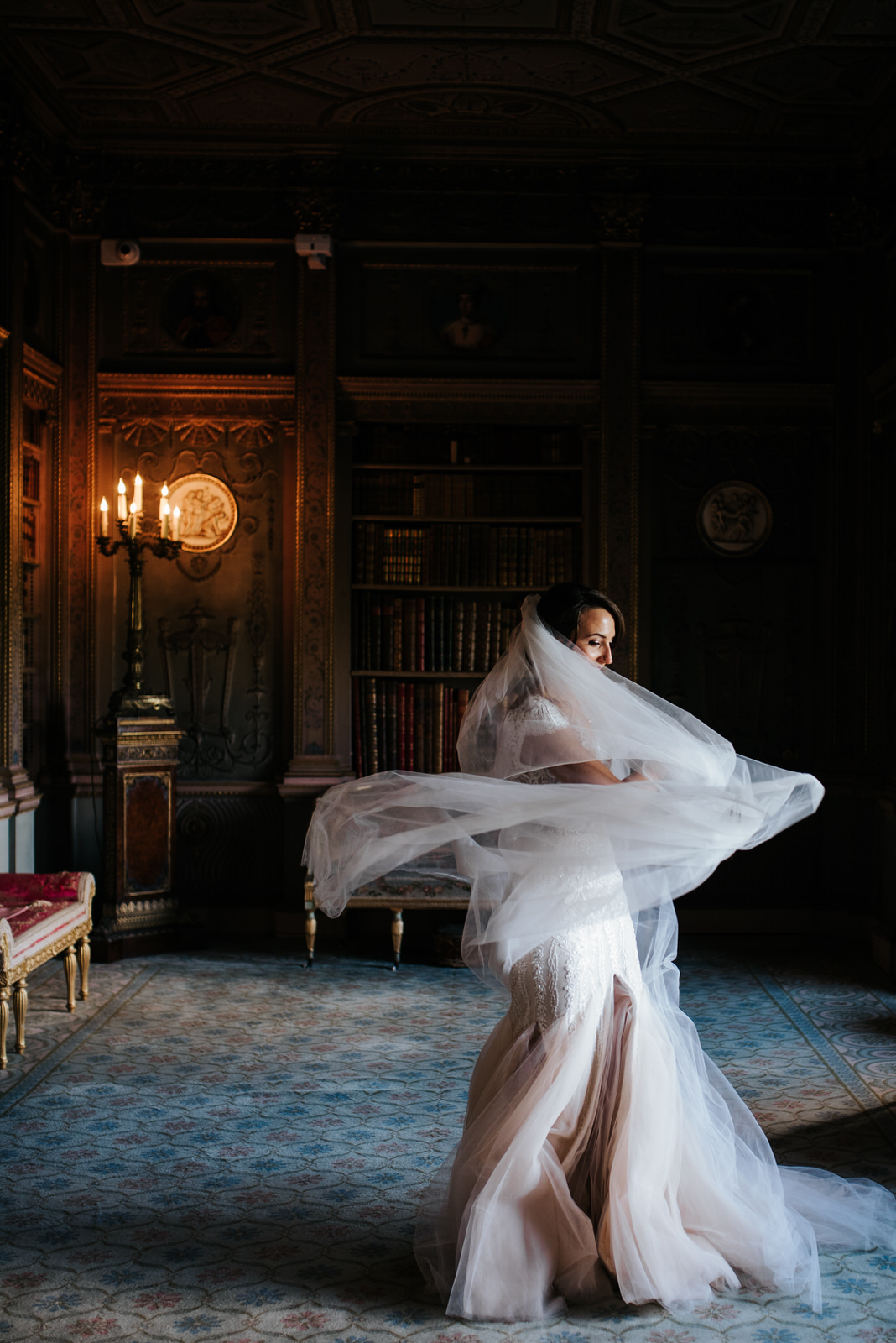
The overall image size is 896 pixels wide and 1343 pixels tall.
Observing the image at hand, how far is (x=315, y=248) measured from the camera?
602cm

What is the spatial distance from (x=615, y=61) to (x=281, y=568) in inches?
114

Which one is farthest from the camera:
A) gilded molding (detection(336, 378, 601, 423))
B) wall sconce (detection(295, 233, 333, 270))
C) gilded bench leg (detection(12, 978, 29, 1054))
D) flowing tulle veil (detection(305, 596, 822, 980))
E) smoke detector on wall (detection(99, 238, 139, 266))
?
gilded molding (detection(336, 378, 601, 423))

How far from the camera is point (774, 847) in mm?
6285

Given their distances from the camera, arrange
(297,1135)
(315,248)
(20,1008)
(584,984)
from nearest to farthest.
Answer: (584,984) < (297,1135) < (20,1008) < (315,248)

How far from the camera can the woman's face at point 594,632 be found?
279 cm

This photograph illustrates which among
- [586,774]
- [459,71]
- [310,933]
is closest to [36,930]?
[310,933]

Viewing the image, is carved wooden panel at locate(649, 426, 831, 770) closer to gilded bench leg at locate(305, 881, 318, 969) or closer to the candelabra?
gilded bench leg at locate(305, 881, 318, 969)

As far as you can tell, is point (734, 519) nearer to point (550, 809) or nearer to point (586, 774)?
point (586, 774)

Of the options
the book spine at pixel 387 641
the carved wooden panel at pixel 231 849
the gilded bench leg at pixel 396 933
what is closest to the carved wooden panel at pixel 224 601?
the carved wooden panel at pixel 231 849

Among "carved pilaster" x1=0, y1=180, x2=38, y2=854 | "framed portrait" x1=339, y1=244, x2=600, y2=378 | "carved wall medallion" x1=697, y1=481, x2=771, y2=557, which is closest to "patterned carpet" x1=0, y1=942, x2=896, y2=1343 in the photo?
"carved pilaster" x1=0, y1=180, x2=38, y2=854

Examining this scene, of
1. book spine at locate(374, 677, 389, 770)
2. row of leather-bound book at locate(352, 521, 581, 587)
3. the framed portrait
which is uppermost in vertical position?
the framed portrait

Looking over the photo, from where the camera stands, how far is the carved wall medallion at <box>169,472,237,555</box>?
6250mm

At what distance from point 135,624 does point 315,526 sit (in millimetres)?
1047

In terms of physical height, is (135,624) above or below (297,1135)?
above
